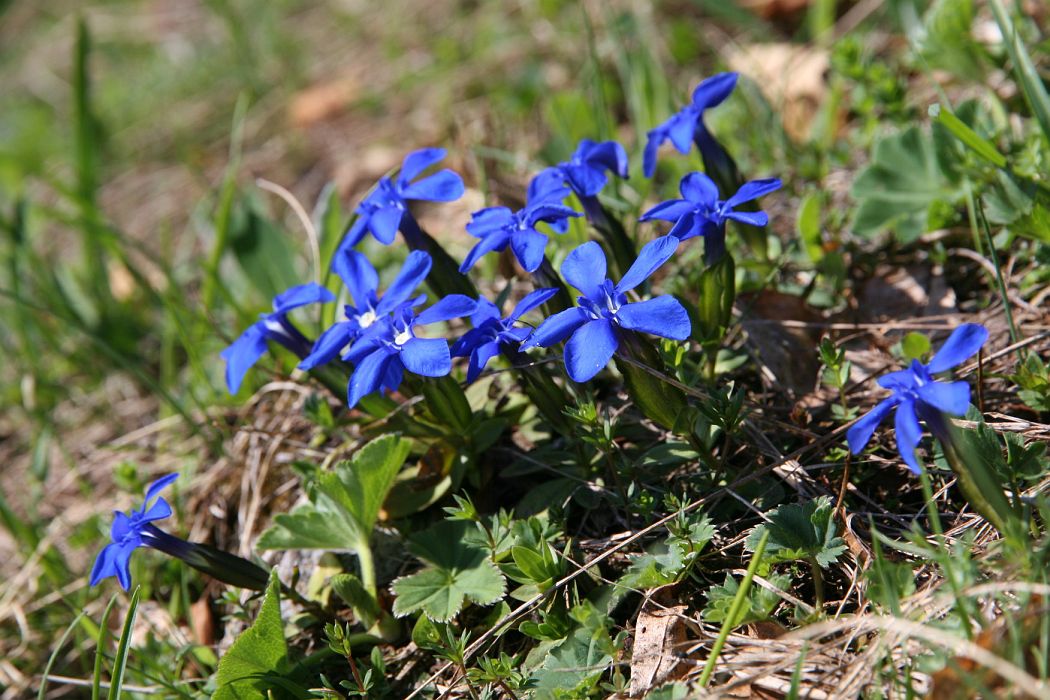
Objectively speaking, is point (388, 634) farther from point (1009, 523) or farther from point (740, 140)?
point (740, 140)

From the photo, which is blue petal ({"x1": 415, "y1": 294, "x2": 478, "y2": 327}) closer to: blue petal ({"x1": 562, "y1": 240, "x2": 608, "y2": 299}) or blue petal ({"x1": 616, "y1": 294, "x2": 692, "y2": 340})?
blue petal ({"x1": 562, "y1": 240, "x2": 608, "y2": 299})

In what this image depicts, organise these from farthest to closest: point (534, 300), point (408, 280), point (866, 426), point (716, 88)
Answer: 1. point (716, 88)
2. point (408, 280)
3. point (534, 300)
4. point (866, 426)

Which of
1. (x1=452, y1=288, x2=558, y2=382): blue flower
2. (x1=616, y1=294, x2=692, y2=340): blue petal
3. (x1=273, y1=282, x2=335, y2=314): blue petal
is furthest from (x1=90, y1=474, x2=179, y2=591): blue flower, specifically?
(x1=616, y1=294, x2=692, y2=340): blue petal

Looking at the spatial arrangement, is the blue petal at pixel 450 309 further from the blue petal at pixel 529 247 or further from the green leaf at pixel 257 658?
the green leaf at pixel 257 658

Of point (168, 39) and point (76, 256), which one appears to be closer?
point (76, 256)

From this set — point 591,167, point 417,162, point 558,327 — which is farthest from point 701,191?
point 417,162

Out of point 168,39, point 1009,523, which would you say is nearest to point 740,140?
point 1009,523

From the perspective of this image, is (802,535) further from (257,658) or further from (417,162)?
(417,162)
